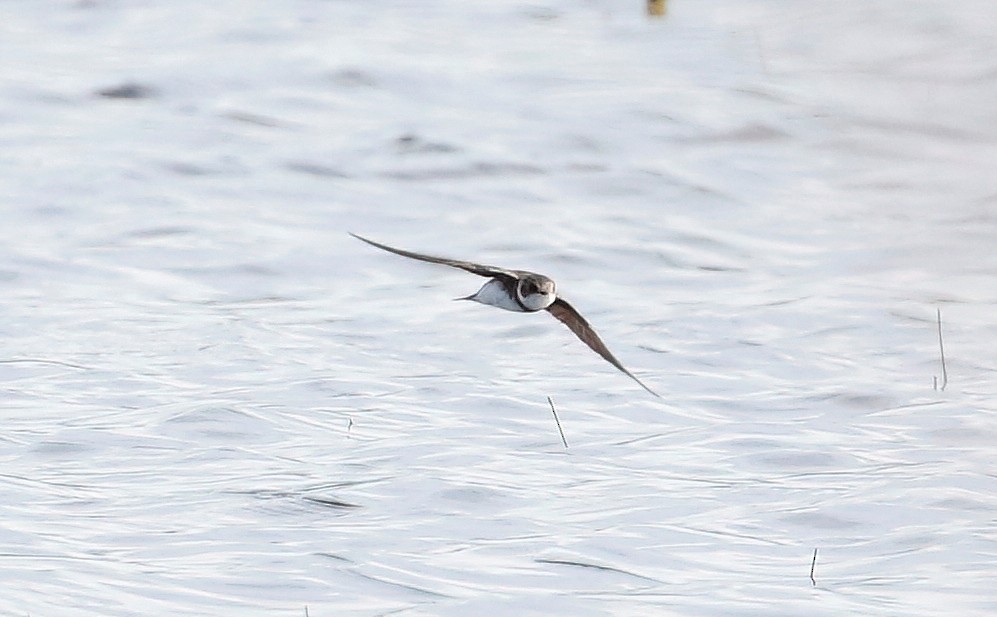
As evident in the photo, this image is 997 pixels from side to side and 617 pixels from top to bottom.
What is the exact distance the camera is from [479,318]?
1020 centimetres

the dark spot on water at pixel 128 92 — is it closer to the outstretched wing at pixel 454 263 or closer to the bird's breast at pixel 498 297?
the bird's breast at pixel 498 297

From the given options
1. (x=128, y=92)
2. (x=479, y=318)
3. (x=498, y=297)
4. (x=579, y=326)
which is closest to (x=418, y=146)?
(x=128, y=92)

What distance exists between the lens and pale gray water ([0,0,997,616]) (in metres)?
6.02

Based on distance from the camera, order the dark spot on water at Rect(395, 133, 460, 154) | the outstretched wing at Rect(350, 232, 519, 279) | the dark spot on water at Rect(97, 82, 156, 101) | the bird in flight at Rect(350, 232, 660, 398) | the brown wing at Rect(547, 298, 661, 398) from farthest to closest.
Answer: the dark spot on water at Rect(97, 82, 156, 101)
the dark spot on water at Rect(395, 133, 460, 154)
the brown wing at Rect(547, 298, 661, 398)
the bird in flight at Rect(350, 232, 660, 398)
the outstretched wing at Rect(350, 232, 519, 279)

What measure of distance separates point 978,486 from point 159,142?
27.8 feet

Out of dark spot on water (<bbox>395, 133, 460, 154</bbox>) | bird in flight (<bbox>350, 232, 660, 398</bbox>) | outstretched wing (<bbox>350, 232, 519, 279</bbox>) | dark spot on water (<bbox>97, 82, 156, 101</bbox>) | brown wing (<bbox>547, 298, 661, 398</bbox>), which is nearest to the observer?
outstretched wing (<bbox>350, 232, 519, 279</bbox>)

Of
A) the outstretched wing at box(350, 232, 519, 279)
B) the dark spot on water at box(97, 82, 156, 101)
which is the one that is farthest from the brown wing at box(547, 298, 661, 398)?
the dark spot on water at box(97, 82, 156, 101)

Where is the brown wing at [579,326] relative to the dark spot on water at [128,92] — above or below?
above

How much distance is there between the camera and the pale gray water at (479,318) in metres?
6.02

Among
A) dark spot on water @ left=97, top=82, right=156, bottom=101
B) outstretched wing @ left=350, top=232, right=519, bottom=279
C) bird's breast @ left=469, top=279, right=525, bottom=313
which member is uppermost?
outstretched wing @ left=350, top=232, right=519, bottom=279

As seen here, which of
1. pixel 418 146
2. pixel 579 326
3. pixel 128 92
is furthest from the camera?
pixel 128 92

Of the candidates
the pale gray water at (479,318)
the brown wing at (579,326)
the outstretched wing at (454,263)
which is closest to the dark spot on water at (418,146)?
the pale gray water at (479,318)

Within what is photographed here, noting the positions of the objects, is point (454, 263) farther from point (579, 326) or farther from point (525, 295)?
point (579, 326)

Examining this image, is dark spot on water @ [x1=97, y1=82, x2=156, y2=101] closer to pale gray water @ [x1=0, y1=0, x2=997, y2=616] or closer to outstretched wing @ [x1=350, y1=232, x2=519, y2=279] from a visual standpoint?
pale gray water @ [x1=0, y1=0, x2=997, y2=616]
